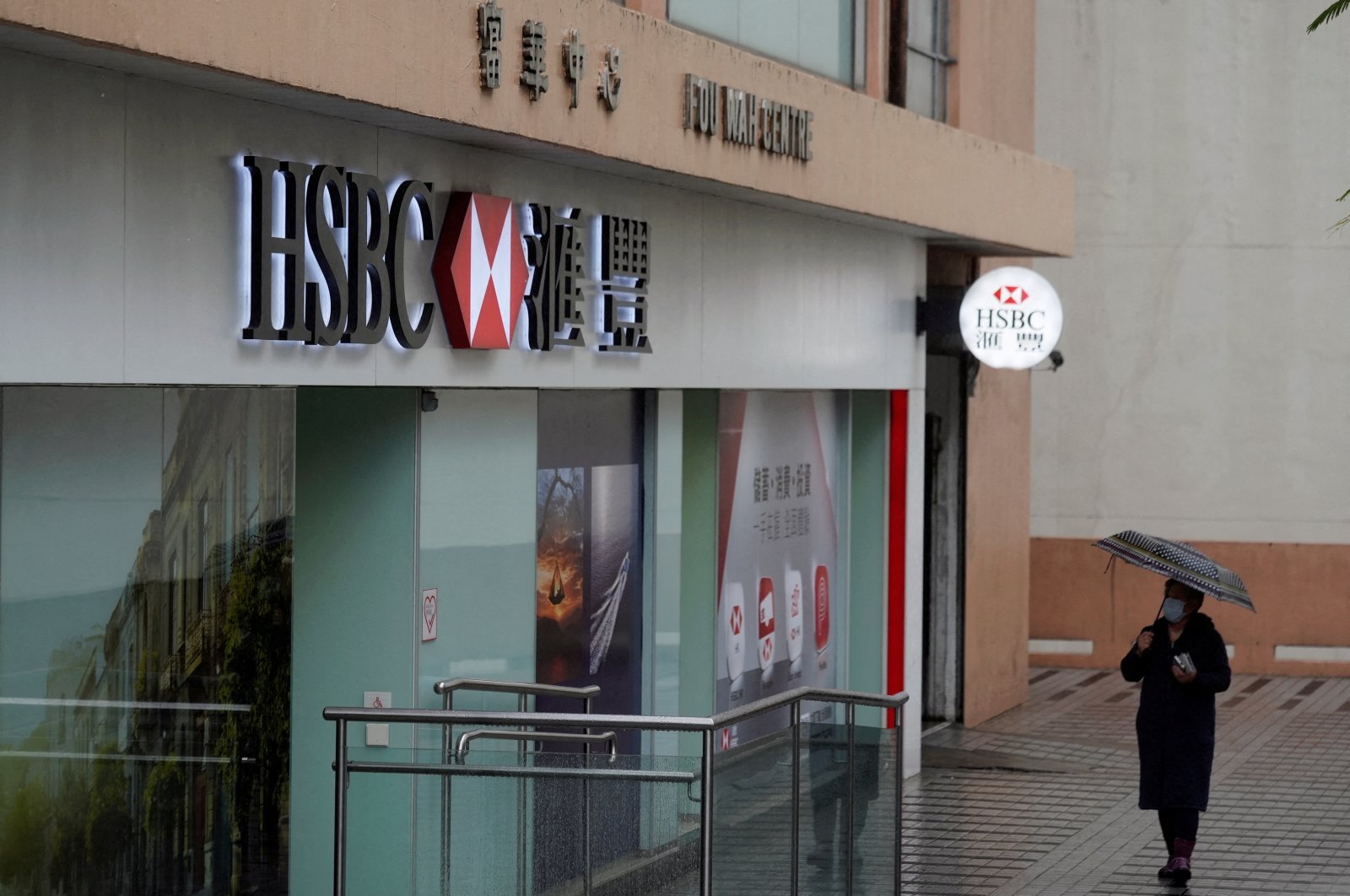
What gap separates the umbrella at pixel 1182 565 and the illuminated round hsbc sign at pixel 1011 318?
4.29 metres

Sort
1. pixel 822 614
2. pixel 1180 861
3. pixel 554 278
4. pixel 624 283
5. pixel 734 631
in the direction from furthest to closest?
pixel 822 614, pixel 734 631, pixel 1180 861, pixel 624 283, pixel 554 278

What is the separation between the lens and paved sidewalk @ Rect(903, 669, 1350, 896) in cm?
1122

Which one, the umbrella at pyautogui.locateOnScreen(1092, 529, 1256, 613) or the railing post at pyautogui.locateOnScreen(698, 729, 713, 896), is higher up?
the umbrella at pyautogui.locateOnScreen(1092, 529, 1256, 613)

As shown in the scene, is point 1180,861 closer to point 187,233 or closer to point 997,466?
point 187,233

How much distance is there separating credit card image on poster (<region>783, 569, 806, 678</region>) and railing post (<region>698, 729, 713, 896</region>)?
652 centimetres

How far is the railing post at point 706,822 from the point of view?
7016 mm

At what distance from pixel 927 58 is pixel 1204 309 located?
22.9 ft

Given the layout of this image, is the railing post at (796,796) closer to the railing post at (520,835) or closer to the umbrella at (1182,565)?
the railing post at (520,835)

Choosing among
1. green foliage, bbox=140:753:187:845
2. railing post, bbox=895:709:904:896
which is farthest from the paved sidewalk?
green foliage, bbox=140:753:187:845

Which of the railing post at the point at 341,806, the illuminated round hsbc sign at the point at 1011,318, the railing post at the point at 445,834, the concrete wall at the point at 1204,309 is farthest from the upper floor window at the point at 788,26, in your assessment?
the concrete wall at the point at 1204,309

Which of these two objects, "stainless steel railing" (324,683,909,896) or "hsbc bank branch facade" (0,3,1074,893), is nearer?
"hsbc bank branch facade" (0,3,1074,893)

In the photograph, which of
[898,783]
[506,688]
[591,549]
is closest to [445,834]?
[506,688]

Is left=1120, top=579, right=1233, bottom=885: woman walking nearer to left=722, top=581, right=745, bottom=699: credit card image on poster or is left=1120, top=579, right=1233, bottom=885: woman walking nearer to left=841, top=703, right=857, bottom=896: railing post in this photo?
left=841, top=703, right=857, bottom=896: railing post

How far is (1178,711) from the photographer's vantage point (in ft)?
35.2
